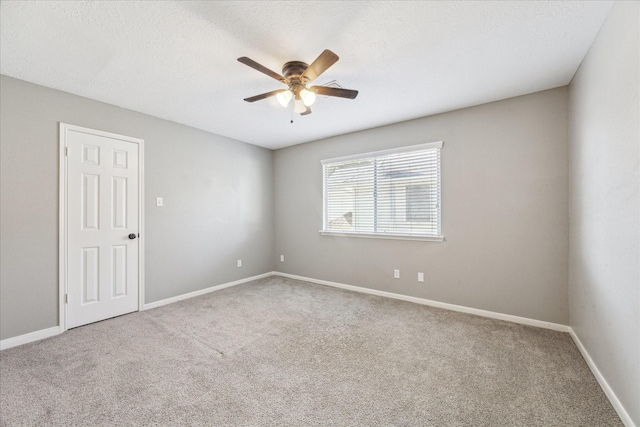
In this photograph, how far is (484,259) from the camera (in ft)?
10.1

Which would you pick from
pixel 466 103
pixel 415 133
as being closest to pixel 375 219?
pixel 415 133

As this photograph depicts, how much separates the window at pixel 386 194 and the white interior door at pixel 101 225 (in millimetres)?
2718

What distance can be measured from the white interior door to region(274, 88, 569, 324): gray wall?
3.06m

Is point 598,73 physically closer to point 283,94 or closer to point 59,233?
point 283,94

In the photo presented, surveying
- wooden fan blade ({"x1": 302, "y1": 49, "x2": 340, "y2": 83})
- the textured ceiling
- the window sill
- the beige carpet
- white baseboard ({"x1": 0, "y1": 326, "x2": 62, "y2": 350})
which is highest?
the textured ceiling

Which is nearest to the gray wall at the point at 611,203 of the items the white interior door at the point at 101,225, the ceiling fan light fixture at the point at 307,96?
the ceiling fan light fixture at the point at 307,96

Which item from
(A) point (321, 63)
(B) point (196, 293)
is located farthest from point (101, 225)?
(A) point (321, 63)

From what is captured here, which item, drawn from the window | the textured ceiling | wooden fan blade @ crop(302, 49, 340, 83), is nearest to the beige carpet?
the window

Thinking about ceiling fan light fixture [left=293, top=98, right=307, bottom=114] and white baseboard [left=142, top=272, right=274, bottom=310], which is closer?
ceiling fan light fixture [left=293, top=98, right=307, bottom=114]

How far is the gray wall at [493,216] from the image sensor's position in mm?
2721

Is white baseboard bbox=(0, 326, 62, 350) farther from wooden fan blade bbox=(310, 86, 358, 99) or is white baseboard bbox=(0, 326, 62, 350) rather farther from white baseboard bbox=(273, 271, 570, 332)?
wooden fan blade bbox=(310, 86, 358, 99)

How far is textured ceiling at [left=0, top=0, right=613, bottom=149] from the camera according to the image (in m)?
1.68

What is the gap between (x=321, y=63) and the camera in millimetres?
1856

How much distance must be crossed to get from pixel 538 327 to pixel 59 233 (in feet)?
16.6
